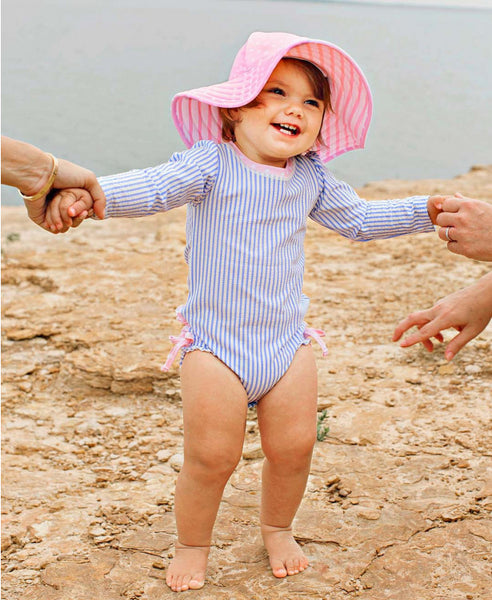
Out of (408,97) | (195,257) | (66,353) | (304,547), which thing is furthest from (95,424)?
(408,97)

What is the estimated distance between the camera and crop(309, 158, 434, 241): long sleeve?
2.35m

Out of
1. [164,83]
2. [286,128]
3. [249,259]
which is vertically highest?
[286,128]

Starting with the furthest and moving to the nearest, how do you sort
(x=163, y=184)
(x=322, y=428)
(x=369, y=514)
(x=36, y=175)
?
(x=322, y=428), (x=369, y=514), (x=163, y=184), (x=36, y=175)

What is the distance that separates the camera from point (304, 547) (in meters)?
2.51

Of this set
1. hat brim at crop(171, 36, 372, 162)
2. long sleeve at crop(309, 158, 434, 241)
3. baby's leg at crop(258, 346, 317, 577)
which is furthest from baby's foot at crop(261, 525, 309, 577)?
hat brim at crop(171, 36, 372, 162)

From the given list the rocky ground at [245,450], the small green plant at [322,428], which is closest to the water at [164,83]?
the rocky ground at [245,450]

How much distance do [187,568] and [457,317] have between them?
1235 mm

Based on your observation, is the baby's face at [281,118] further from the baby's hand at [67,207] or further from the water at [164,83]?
the water at [164,83]

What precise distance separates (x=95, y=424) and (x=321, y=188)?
1460 millimetres

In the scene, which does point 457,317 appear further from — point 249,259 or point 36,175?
point 36,175

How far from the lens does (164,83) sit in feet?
40.4

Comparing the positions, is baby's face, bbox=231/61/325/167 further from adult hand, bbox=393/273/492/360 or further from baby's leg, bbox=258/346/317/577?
adult hand, bbox=393/273/492/360

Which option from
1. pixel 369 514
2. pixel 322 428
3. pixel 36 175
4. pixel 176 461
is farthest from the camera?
pixel 322 428

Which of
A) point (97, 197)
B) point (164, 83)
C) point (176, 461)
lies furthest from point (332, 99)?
point (164, 83)
